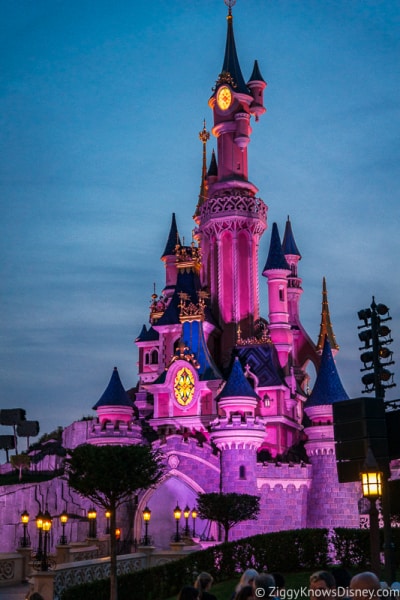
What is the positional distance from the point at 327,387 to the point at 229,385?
14.7 ft

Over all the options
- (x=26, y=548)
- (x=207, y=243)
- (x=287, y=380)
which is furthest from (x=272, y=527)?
(x=207, y=243)

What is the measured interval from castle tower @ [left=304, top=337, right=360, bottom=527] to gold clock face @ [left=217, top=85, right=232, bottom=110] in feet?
54.6

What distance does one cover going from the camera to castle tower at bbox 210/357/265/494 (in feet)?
122

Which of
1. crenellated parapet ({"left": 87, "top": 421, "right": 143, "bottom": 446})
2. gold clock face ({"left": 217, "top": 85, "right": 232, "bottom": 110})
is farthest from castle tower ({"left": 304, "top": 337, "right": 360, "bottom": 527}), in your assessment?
gold clock face ({"left": 217, "top": 85, "right": 232, "bottom": 110})

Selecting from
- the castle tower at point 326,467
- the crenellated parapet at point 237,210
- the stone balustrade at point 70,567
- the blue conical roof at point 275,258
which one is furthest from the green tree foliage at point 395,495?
the crenellated parapet at point 237,210

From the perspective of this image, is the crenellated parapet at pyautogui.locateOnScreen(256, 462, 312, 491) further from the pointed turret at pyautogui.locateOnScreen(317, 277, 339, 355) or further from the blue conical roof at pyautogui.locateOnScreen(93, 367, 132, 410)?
the pointed turret at pyautogui.locateOnScreen(317, 277, 339, 355)

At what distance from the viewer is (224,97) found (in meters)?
48.9

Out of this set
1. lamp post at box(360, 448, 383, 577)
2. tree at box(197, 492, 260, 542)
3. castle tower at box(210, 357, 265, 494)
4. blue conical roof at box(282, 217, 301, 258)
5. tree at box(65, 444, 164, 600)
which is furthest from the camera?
blue conical roof at box(282, 217, 301, 258)

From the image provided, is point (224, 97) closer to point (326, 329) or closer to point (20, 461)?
point (326, 329)

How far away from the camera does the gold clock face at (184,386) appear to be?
42750 mm

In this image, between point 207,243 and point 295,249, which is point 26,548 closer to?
point 207,243

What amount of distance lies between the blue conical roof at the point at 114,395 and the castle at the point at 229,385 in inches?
2.7

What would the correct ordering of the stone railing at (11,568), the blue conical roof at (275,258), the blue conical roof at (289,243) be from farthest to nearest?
the blue conical roof at (289,243) < the blue conical roof at (275,258) < the stone railing at (11,568)

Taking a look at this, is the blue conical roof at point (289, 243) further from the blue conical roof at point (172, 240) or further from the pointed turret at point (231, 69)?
the pointed turret at point (231, 69)
